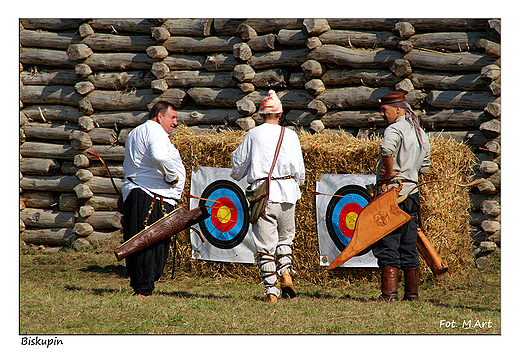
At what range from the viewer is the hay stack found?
5.80m

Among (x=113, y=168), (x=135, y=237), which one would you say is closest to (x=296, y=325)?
(x=135, y=237)

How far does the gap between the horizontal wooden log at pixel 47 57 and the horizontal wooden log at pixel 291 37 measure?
3.56 metres

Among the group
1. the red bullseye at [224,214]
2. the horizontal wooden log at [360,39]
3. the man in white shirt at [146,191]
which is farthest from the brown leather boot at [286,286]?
the horizontal wooden log at [360,39]

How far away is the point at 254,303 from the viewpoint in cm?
482

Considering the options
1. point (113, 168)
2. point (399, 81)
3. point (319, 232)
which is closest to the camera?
point (319, 232)

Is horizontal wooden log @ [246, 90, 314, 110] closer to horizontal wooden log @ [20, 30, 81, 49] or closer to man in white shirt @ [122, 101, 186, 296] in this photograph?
man in white shirt @ [122, 101, 186, 296]

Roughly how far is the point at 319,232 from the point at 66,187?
185 inches

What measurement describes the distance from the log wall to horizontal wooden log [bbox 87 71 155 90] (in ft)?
0.06

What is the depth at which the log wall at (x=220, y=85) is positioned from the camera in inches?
265

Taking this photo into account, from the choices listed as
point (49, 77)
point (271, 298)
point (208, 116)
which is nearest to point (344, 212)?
point (271, 298)

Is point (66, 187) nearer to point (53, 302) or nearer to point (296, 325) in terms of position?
point (53, 302)

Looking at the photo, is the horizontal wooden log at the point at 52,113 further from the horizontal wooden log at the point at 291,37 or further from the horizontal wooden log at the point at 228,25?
the horizontal wooden log at the point at 291,37

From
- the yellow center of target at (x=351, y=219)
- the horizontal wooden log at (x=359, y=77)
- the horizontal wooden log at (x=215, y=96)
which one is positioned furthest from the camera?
the horizontal wooden log at (x=215, y=96)

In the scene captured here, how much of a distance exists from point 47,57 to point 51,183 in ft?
7.02
